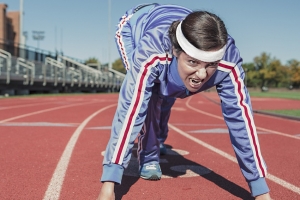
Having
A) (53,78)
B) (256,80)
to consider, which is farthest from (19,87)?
(256,80)

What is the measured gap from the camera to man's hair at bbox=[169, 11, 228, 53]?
2.64m

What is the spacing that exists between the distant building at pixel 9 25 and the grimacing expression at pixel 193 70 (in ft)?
146

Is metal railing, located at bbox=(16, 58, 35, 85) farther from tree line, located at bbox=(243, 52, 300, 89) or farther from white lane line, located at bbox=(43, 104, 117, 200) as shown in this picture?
tree line, located at bbox=(243, 52, 300, 89)

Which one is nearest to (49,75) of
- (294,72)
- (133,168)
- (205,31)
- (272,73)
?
(133,168)

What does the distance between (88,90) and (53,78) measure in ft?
37.9

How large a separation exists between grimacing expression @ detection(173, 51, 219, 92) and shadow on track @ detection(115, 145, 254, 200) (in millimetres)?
1058

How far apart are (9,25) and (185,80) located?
163ft

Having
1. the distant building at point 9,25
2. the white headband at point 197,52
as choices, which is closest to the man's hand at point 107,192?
the white headband at point 197,52

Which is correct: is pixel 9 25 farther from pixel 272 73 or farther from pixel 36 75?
pixel 272 73

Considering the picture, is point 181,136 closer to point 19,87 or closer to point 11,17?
point 19,87

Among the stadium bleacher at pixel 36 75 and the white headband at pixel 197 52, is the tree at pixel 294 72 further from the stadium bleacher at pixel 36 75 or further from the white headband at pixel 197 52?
the white headband at pixel 197 52

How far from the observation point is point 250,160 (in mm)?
3035

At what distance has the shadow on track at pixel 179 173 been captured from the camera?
11.2ft

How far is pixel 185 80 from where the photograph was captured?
2.87 meters
